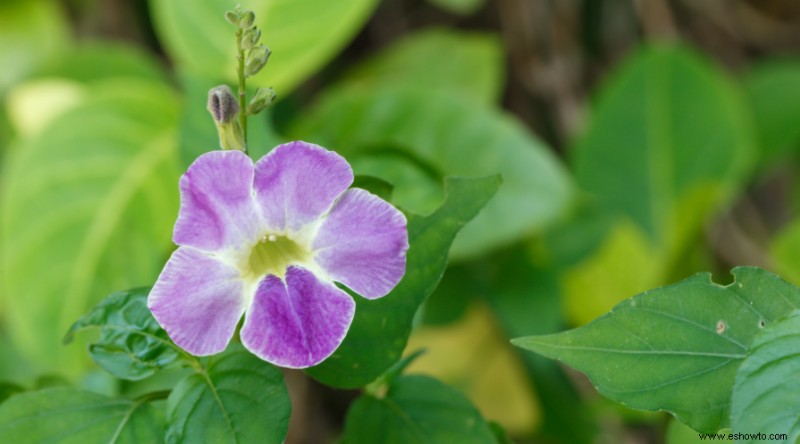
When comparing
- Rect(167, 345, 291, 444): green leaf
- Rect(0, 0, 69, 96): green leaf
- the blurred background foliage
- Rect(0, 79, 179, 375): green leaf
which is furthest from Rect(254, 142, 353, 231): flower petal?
Rect(0, 0, 69, 96): green leaf

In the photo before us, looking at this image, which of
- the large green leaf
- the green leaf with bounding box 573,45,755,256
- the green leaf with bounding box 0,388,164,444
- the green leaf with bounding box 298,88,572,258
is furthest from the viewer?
the green leaf with bounding box 573,45,755,256

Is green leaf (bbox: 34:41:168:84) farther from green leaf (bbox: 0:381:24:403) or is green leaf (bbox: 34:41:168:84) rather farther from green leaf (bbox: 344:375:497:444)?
green leaf (bbox: 344:375:497:444)

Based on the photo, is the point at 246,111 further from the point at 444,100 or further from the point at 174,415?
the point at 444,100

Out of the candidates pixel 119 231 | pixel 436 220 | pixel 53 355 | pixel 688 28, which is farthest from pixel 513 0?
pixel 436 220

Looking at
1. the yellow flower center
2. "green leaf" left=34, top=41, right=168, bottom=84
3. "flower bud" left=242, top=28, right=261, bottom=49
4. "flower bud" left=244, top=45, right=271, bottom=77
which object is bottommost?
"green leaf" left=34, top=41, right=168, bottom=84

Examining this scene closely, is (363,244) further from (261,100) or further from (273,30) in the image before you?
(273,30)
